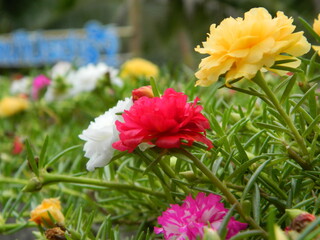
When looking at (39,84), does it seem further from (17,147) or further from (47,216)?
(47,216)

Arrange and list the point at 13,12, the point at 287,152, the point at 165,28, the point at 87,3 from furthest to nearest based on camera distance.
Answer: the point at 13,12
the point at 87,3
the point at 165,28
the point at 287,152

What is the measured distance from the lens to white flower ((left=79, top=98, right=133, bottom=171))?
38cm

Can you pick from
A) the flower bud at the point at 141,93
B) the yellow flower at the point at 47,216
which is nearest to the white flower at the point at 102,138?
the flower bud at the point at 141,93

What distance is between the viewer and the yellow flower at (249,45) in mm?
338

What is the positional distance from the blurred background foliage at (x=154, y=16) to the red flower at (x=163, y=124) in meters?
3.05

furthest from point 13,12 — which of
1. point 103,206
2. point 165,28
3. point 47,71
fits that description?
point 103,206

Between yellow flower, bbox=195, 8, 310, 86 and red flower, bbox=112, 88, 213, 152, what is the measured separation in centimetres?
3

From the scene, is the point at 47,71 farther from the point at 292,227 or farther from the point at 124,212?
the point at 292,227

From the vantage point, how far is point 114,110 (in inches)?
16.0

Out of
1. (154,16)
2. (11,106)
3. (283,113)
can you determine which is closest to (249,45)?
(283,113)

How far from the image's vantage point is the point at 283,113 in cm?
37

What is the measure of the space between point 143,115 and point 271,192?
134mm

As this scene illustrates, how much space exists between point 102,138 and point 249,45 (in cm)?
13

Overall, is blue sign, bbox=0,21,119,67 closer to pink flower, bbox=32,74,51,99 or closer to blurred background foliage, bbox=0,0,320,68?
blurred background foliage, bbox=0,0,320,68
